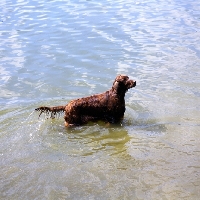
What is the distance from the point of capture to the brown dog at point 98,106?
703 centimetres

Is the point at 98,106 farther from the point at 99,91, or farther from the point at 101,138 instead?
the point at 99,91

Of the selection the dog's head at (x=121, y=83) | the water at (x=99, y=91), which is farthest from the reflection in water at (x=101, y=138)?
the dog's head at (x=121, y=83)

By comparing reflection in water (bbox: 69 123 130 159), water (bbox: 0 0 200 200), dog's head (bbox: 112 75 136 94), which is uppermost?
dog's head (bbox: 112 75 136 94)

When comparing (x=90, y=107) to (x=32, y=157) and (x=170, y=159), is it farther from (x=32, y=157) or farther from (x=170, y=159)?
(x=170, y=159)

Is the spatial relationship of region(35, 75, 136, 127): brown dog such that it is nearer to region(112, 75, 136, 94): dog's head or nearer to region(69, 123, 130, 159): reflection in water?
region(112, 75, 136, 94): dog's head

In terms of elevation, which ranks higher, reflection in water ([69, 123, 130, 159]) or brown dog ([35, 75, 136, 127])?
brown dog ([35, 75, 136, 127])

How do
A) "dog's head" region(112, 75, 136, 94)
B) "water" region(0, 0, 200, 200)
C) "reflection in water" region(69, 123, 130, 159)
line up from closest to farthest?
"water" region(0, 0, 200, 200), "reflection in water" region(69, 123, 130, 159), "dog's head" region(112, 75, 136, 94)

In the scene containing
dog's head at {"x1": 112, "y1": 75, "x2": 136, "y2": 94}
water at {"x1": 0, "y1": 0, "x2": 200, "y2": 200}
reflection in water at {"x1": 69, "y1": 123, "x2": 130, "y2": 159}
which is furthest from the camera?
dog's head at {"x1": 112, "y1": 75, "x2": 136, "y2": 94}

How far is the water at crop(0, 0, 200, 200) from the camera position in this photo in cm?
523

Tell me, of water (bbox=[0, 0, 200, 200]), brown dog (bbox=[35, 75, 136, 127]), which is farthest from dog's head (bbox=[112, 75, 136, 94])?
water (bbox=[0, 0, 200, 200])

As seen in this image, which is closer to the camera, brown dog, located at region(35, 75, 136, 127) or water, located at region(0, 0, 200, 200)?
water, located at region(0, 0, 200, 200)

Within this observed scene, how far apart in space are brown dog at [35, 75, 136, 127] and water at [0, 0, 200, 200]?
23 centimetres

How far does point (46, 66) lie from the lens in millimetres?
10906

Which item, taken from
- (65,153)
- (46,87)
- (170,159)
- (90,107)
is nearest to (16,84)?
(46,87)
